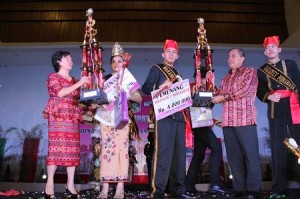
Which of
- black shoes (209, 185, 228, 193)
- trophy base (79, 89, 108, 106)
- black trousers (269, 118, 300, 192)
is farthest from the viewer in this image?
black shoes (209, 185, 228, 193)

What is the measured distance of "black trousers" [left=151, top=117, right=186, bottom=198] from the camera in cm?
289

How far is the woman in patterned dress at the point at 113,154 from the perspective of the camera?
286cm

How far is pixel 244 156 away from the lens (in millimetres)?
3160

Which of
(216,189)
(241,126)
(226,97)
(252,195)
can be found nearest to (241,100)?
(226,97)

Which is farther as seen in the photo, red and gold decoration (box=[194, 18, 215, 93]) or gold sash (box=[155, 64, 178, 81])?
red and gold decoration (box=[194, 18, 215, 93])

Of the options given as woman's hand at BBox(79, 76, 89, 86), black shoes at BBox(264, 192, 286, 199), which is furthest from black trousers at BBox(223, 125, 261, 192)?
woman's hand at BBox(79, 76, 89, 86)

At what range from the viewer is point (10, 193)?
3270mm

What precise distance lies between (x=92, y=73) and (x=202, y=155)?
1.58 m

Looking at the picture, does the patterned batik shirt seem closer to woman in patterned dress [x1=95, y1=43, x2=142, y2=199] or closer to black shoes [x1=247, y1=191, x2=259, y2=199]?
black shoes [x1=247, y1=191, x2=259, y2=199]

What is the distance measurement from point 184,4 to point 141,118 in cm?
216

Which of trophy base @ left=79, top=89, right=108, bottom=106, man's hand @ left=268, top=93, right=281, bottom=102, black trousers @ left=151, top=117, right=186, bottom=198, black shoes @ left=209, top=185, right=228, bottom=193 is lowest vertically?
black shoes @ left=209, top=185, right=228, bottom=193

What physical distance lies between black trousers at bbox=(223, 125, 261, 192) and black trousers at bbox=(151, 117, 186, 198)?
0.50 metres

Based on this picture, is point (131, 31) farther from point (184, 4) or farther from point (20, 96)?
point (20, 96)

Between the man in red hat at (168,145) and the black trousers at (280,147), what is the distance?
0.89 meters
